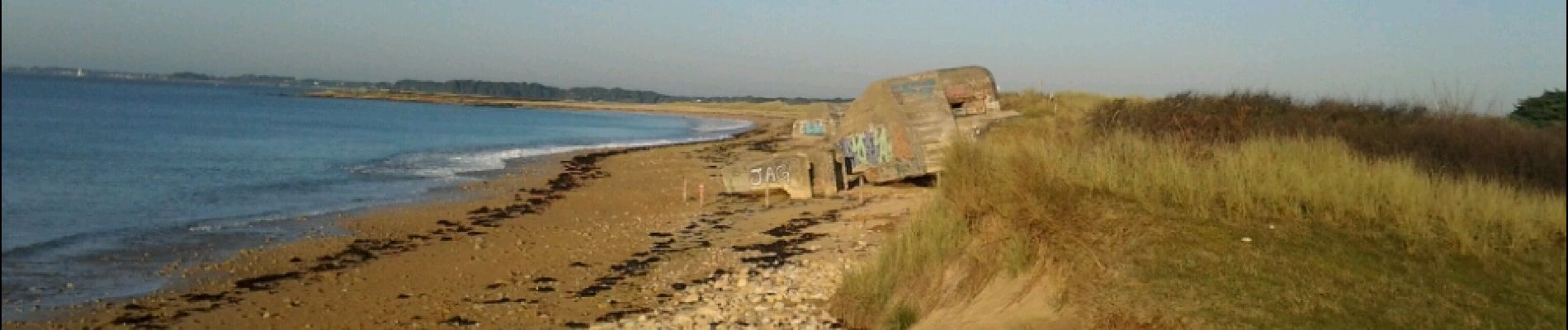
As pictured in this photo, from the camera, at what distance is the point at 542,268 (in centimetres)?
1405

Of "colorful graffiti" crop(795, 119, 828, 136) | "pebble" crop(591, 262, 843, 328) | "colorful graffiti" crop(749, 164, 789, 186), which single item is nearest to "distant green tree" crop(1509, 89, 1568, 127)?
"pebble" crop(591, 262, 843, 328)

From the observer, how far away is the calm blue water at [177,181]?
573 inches

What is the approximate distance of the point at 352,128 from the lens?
6481 cm

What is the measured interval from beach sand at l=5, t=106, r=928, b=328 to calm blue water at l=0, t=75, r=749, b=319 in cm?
127

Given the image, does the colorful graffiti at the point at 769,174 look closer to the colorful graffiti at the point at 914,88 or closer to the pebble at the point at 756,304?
the colorful graffiti at the point at 914,88

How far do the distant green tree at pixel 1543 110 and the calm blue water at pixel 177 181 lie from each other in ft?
44.6

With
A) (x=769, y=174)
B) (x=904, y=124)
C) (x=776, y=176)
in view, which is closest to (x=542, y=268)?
(x=776, y=176)

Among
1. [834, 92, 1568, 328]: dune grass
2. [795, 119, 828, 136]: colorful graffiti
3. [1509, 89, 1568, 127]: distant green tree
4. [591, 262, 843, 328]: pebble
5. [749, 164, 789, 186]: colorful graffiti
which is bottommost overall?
[591, 262, 843, 328]: pebble

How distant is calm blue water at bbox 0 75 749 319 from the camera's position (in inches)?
573

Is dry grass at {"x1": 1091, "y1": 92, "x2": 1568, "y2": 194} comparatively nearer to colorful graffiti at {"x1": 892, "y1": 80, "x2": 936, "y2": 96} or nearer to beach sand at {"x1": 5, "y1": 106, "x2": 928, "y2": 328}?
beach sand at {"x1": 5, "y1": 106, "x2": 928, "y2": 328}

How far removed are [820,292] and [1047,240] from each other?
3722mm

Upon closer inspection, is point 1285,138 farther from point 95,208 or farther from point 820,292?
point 95,208

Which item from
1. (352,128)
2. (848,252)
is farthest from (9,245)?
(352,128)

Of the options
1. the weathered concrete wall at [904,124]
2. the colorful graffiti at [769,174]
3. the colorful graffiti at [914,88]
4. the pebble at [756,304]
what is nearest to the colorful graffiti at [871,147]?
the weathered concrete wall at [904,124]
